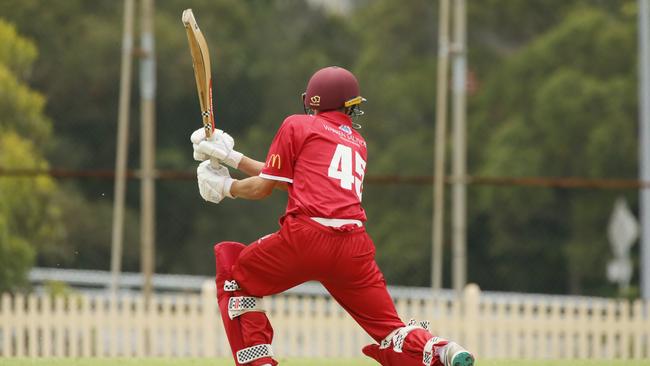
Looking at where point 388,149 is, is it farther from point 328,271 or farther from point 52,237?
point 328,271

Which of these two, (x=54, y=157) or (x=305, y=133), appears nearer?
(x=305, y=133)

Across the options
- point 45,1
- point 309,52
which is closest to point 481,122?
point 309,52

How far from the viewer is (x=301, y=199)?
263 inches

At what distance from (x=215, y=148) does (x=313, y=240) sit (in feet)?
2.40

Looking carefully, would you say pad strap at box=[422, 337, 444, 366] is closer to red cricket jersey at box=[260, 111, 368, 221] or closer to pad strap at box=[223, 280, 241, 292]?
red cricket jersey at box=[260, 111, 368, 221]

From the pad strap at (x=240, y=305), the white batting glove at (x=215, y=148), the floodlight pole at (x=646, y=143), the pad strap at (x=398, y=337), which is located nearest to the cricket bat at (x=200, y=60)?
the white batting glove at (x=215, y=148)

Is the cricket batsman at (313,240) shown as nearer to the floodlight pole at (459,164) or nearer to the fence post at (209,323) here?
the fence post at (209,323)

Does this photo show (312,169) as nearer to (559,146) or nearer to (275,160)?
(275,160)

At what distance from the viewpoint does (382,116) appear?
30.6m

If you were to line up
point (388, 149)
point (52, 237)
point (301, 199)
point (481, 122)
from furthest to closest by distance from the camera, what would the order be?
point (481, 122), point (388, 149), point (52, 237), point (301, 199)

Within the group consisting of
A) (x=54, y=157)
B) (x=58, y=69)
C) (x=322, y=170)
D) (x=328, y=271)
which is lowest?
(x=328, y=271)

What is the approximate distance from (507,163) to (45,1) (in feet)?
38.1

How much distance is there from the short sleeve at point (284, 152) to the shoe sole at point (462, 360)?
48.7 inches

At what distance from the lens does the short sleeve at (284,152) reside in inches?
263
